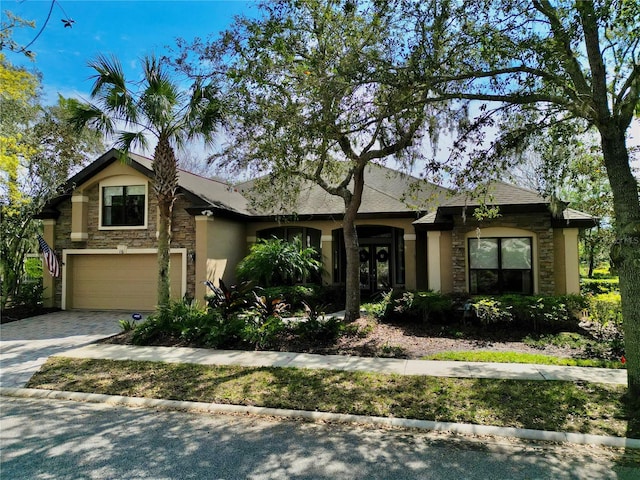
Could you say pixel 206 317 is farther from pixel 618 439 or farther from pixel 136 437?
pixel 618 439

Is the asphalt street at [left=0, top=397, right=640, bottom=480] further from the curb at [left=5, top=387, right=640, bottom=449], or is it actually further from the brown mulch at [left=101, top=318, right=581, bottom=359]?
the brown mulch at [left=101, top=318, right=581, bottom=359]

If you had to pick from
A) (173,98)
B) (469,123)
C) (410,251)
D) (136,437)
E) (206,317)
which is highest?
(173,98)

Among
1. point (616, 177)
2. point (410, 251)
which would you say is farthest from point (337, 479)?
point (410, 251)

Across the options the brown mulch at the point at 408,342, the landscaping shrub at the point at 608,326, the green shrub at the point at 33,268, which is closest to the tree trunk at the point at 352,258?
the brown mulch at the point at 408,342

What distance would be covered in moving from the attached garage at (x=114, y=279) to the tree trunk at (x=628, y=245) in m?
13.0

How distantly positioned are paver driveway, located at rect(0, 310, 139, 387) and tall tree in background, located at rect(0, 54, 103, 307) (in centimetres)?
282

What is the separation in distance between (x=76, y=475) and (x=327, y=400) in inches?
Result: 124

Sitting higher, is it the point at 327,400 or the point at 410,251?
the point at 410,251

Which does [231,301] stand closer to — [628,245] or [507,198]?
[628,245]

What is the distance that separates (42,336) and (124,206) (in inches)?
234

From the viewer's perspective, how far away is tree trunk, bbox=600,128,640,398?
538 centimetres

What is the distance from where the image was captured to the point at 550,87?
7418 mm

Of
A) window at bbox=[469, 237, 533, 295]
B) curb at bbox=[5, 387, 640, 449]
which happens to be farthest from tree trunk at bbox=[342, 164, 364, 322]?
curb at bbox=[5, 387, 640, 449]

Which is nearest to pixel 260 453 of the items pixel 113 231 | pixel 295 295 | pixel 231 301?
pixel 231 301
